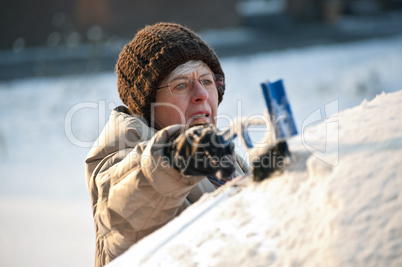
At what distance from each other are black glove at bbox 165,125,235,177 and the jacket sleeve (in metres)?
0.08

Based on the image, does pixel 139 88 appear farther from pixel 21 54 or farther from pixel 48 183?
pixel 21 54

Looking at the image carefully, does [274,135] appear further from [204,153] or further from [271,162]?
[204,153]

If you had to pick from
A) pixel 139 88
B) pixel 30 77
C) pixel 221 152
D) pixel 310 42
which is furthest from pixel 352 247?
pixel 310 42

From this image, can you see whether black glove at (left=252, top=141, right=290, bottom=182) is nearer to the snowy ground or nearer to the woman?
the woman

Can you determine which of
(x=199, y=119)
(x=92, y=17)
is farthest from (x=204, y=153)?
(x=92, y=17)

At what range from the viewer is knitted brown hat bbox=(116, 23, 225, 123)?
1933 mm

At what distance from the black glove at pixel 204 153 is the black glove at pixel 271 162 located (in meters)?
0.08

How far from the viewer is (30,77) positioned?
8.72 m

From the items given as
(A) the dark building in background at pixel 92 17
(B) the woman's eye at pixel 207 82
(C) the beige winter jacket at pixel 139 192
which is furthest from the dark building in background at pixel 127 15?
(C) the beige winter jacket at pixel 139 192

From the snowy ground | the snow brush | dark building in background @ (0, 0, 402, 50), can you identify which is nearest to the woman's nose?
the snow brush

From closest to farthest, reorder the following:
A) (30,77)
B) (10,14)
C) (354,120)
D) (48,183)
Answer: (354,120)
(48,183)
(30,77)
(10,14)

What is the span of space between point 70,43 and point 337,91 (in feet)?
18.6

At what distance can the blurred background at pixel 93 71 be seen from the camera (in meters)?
4.89

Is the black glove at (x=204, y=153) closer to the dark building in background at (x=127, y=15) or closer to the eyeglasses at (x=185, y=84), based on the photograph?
the eyeglasses at (x=185, y=84)
